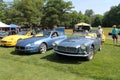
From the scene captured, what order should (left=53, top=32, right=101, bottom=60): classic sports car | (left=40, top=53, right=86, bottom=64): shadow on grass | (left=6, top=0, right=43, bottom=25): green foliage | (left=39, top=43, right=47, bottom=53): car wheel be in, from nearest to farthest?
(left=53, top=32, right=101, bottom=60): classic sports car < (left=40, top=53, right=86, bottom=64): shadow on grass < (left=39, top=43, right=47, bottom=53): car wheel < (left=6, top=0, right=43, bottom=25): green foliage

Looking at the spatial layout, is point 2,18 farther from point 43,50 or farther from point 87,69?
point 87,69

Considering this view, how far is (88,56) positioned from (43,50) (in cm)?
305

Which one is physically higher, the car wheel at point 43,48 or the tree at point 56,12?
the tree at point 56,12

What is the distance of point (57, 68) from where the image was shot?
8125 mm

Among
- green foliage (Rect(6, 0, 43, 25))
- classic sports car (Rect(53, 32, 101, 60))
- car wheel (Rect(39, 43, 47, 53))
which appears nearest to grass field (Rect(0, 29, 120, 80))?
classic sports car (Rect(53, 32, 101, 60))

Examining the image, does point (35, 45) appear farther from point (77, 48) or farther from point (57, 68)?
point (57, 68)

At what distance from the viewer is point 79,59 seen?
955 cm

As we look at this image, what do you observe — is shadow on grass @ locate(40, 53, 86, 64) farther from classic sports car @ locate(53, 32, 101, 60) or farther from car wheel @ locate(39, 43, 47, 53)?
car wheel @ locate(39, 43, 47, 53)

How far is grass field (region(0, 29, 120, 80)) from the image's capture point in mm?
7009

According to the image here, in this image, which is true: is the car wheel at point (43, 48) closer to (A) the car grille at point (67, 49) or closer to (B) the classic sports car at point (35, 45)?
(B) the classic sports car at point (35, 45)

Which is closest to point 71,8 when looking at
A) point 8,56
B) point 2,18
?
point 2,18

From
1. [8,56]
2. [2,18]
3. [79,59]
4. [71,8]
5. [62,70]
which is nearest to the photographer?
[62,70]

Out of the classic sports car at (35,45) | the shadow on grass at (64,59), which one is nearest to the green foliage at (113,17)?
the classic sports car at (35,45)

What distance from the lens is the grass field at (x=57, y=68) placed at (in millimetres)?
7009
